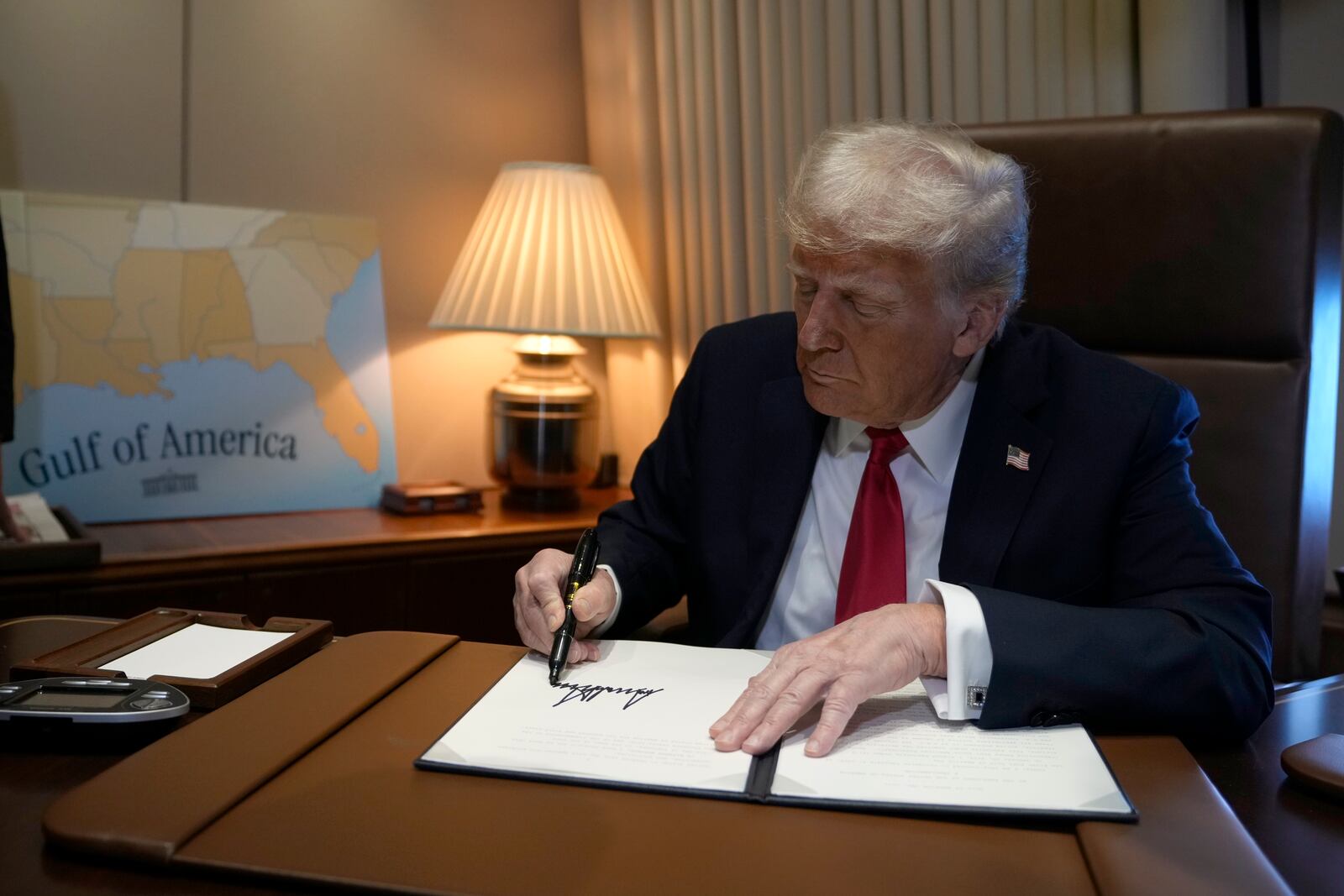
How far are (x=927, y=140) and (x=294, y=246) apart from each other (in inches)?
70.5

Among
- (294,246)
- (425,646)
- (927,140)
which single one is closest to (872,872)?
(425,646)

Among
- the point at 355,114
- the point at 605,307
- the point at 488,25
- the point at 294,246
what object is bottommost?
the point at 605,307

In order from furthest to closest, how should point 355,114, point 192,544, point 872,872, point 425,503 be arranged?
point 355,114
point 425,503
point 192,544
point 872,872

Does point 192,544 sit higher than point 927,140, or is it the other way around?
point 927,140

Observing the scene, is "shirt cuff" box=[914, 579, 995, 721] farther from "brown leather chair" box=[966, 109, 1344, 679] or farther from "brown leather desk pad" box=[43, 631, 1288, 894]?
"brown leather chair" box=[966, 109, 1344, 679]

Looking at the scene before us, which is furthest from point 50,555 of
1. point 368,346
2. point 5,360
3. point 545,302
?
point 545,302

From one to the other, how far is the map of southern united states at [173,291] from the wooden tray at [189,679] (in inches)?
54.5

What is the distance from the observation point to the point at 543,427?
8.76 feet

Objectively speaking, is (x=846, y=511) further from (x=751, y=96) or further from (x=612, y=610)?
(x=751, y=96)

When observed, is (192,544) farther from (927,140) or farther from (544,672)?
(927,140)

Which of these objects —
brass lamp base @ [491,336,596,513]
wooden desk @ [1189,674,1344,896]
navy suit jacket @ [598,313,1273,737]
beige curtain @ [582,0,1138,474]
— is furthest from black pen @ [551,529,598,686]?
beige curtain @ [582,0,1138,474]

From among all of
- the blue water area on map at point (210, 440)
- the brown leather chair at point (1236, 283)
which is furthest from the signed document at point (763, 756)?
the blue water area on map at point (210, 440)

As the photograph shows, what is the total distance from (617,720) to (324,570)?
1466 millimetres

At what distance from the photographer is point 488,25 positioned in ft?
9.93
